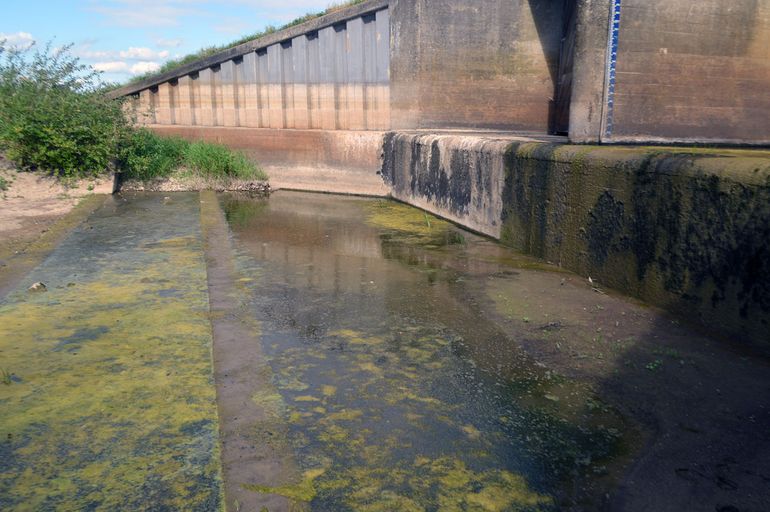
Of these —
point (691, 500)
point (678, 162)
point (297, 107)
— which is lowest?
point (691, 500)

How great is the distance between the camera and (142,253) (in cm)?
559

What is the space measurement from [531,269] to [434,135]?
3.82 m

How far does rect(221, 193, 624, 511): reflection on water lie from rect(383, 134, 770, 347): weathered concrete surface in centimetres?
50

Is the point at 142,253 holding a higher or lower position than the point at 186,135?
lower

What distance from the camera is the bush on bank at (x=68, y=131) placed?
8.95 meters

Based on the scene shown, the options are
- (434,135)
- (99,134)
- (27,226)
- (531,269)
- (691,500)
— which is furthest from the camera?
(99,134)

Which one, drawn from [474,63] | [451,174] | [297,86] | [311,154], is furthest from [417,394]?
[297,86]

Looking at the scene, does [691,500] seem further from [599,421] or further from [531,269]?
[531,269]

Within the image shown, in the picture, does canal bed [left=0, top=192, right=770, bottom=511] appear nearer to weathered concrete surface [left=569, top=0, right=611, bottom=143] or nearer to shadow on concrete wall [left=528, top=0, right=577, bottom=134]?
weathered concrete surface [left=569, top=0, right=611, bottom=143]

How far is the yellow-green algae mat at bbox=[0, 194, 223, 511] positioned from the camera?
2141mm

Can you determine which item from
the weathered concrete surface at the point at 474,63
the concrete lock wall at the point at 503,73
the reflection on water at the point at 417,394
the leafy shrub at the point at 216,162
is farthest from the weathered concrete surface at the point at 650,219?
the leafy shrub at the point at 216,162

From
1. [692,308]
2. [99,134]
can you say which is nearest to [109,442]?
[692,308]

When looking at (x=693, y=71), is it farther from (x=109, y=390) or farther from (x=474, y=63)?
(x=109, y=390)

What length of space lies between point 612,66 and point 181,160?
7.42m
